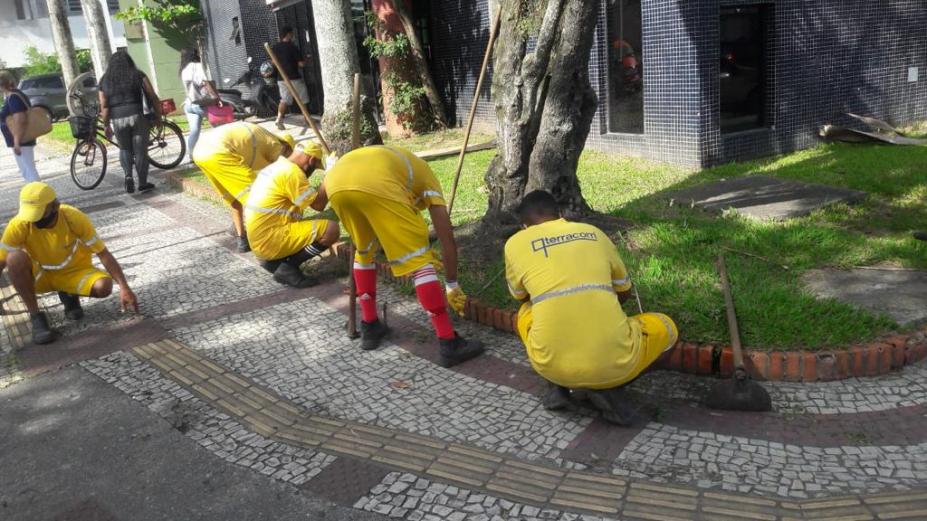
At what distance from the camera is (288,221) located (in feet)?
20.6

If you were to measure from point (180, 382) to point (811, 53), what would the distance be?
8156 millimetres

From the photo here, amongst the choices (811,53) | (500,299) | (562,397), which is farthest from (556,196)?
(811,53)

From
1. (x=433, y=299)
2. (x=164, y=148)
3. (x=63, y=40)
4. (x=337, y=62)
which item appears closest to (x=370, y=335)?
(x=433, y=299)

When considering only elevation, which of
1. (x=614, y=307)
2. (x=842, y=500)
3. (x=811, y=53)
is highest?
(x=811, y=53)

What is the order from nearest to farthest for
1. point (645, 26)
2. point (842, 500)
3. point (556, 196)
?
point (842, 500)
point (556, 196)
point (645, 26)

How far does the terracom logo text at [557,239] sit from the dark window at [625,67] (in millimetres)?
6099

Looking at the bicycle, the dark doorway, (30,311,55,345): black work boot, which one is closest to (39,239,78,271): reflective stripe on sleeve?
(30,311,55,345): black work boot

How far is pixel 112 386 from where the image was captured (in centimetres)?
470

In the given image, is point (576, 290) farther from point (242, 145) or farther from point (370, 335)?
point (242, 145)

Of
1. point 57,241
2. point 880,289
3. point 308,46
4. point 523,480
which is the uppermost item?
point 308,46

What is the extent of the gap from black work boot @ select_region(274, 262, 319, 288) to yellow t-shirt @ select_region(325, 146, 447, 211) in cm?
176

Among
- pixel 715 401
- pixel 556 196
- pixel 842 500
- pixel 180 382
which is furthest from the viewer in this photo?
pixel 556 196

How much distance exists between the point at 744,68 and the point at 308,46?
9.66 metres

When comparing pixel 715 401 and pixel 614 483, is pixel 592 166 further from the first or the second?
pixel 614 483
